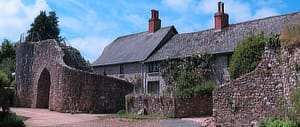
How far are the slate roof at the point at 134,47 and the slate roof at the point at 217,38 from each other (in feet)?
3.08

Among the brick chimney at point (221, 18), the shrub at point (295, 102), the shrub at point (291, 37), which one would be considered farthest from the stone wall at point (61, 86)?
the shrub at point (295, 102)

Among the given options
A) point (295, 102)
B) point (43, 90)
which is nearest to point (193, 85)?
point (43, 90)

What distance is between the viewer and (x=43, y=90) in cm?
3112

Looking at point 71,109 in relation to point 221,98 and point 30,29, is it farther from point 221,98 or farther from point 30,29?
point 30,29

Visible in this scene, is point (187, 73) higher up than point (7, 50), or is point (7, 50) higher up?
point (7, 50)

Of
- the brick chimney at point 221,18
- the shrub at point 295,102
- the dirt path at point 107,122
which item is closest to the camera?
the shrub at point 295,102

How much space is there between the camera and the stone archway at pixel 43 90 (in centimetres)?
3067

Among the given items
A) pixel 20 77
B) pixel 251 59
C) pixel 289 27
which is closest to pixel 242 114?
pixel 289 27

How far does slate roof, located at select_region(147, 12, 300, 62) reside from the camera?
30062 mm

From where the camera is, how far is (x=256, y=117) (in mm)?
16516

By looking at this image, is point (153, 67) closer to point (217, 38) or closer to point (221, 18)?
point (217, 38)

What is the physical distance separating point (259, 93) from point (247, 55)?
21.2 feet

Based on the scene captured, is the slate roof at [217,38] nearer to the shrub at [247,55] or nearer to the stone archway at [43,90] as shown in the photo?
the shrub at [247,55]

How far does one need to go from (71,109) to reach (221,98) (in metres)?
12.2
